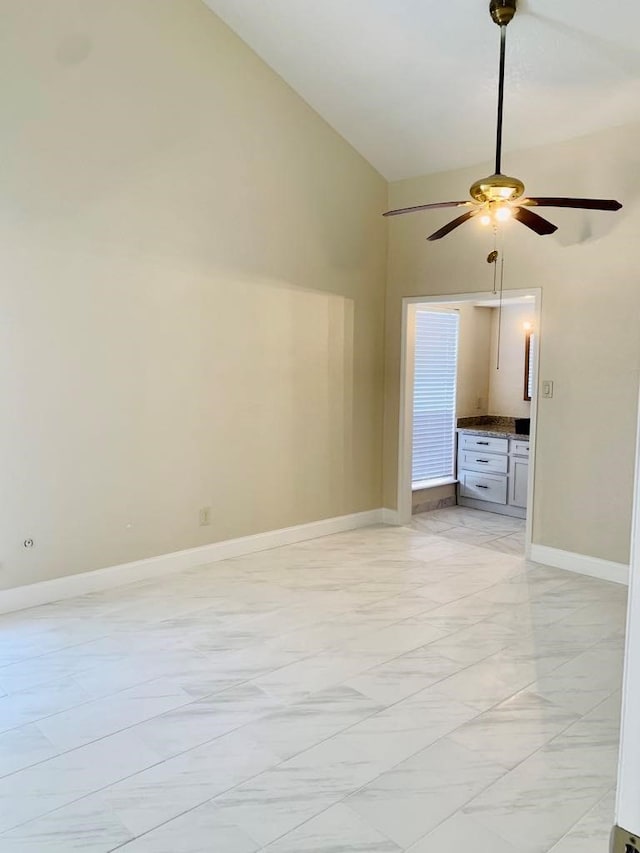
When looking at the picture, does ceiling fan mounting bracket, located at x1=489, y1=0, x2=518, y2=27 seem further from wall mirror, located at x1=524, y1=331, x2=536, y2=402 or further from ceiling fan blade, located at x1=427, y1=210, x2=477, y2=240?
wall mirror, located at x1=524, y1=331, x2=536, y2=402

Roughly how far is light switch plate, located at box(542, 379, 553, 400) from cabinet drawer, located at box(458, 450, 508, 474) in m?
1.77

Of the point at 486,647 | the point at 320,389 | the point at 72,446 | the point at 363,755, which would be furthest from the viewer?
the point at 320,389

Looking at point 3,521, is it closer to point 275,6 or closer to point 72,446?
point 72,446

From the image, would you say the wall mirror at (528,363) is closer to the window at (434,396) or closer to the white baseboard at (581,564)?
the window at (434,396)

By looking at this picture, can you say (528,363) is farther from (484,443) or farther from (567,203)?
(567,203)

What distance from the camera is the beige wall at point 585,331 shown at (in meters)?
4.43

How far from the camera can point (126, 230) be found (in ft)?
13.8

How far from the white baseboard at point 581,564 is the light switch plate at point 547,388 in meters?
1.15

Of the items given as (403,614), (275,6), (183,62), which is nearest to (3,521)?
(403,614)

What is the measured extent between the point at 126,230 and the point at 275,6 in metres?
1.78

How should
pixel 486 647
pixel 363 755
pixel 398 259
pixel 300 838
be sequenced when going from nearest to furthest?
pixel 300 838 < pixel 363 755 < pixel 486 647 < pixel 398 259

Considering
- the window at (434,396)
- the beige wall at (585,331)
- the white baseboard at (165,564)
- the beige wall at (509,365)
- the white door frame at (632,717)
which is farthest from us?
the beige wall at (509,365)

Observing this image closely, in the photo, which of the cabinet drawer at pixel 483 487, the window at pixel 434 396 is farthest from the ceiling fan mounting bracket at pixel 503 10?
the cabinet drawer at pixel 483 487

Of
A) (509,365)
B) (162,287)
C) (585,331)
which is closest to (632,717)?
(162,287)
